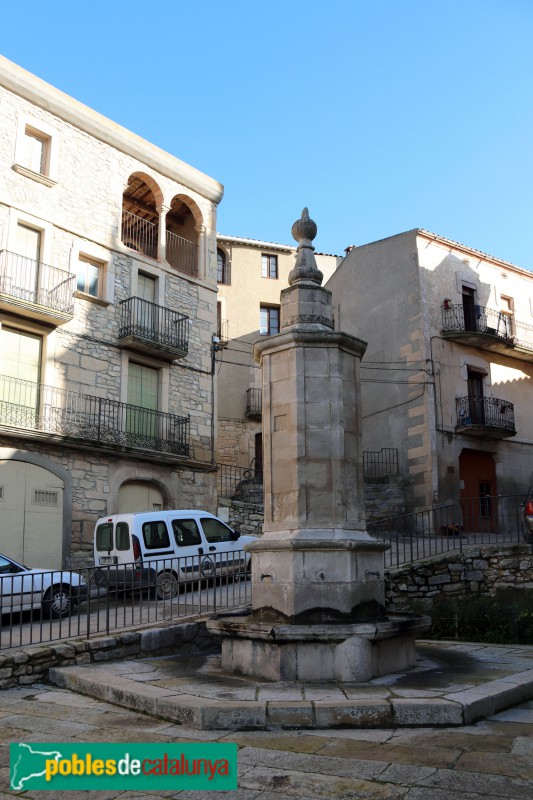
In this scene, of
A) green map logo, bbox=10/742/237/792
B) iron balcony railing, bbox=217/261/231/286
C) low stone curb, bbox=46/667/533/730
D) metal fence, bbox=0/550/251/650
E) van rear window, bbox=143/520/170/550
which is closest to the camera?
green map logo, bbox=10/742/237/792

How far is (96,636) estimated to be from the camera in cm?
928

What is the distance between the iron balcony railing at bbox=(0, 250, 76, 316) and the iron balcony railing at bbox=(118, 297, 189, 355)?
1778mm

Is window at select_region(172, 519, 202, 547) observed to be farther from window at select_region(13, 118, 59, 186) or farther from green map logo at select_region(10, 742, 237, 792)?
window at select_region(13, 118, 59, 186)

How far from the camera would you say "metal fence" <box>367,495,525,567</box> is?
14.9m

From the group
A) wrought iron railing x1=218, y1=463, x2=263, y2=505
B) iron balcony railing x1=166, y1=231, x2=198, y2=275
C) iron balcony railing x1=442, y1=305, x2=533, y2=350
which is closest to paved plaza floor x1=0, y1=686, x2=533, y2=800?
wrought iron railing x1=218, y1=463, x2=263, y2=505

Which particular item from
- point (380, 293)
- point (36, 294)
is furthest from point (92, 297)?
point (380, 293)

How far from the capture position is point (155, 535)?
48.6 ft

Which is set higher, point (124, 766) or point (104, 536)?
point (104, 536)

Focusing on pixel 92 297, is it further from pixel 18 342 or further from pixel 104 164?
pixel 104 164

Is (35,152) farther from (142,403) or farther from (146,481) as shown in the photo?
(146,481)

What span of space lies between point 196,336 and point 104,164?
556 centimetres

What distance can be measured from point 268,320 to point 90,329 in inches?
503

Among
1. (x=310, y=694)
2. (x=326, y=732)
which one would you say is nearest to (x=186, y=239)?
(x=310, y=694)

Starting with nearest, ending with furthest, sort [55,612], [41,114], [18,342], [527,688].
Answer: [527,688], [55,612], [18,342], [41,114]
